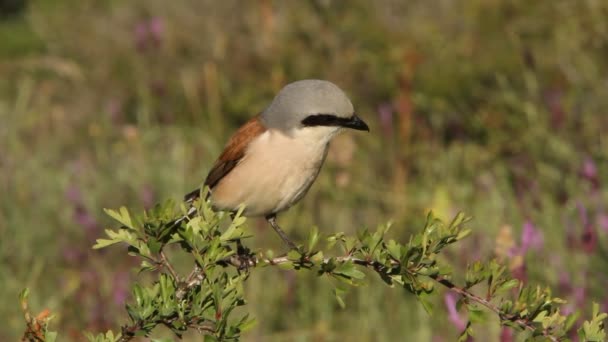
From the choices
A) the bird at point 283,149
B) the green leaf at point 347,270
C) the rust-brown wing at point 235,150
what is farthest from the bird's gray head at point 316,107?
the green leaf at point 347,270

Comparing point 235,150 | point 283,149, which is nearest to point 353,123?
point 283,149

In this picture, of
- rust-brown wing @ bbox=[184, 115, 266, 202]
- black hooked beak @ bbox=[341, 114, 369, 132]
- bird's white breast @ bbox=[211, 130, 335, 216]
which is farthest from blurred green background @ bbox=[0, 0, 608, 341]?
rust-brown wing @ bbox=[184, 115, 266, 202]

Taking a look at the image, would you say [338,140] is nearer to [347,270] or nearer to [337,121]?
[337,121]

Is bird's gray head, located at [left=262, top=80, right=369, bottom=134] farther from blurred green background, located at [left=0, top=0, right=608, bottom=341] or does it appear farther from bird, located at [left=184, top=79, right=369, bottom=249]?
blurred green background, located at [left=0, top=0, right=608, bottom=341]

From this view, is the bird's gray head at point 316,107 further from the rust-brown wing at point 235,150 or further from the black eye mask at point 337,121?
the rust-brown wing at point 235,150

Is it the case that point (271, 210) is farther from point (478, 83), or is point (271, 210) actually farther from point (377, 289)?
point (478, 83)

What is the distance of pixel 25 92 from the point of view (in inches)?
320

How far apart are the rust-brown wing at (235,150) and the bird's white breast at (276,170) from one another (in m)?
0.05

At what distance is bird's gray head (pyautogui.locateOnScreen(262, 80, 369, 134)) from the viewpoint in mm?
3526

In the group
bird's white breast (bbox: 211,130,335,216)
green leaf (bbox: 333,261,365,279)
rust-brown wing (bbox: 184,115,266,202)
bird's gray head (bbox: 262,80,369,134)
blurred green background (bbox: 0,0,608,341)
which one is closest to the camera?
green leaf (bbox: 333,261,365,279)

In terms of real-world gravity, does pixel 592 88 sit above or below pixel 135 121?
above

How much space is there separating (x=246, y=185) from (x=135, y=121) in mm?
5976

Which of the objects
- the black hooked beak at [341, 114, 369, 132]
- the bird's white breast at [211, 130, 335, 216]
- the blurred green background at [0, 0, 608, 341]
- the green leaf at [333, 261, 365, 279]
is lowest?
the blurred green background at [0, 0, 608, 341]

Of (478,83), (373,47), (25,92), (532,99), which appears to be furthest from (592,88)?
(25,92)
